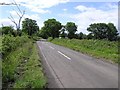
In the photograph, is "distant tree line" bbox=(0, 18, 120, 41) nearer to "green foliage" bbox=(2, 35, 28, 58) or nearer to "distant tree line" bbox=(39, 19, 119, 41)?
"distant tree line" bbox=(39, 19, 119, 41)

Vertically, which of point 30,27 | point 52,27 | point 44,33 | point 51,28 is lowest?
point 44,33

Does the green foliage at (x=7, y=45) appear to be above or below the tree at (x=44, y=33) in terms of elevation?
above

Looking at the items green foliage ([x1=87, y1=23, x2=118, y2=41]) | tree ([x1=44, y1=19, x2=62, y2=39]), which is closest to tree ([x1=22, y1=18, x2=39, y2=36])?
tree ([x1=44, y1=19, x2=62, y2=39])

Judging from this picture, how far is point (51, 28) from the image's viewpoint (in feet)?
467

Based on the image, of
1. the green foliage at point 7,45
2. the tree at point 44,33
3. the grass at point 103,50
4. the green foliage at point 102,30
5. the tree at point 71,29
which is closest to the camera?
the grass at point 103,50

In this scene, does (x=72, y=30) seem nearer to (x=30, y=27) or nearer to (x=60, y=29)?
(x=60, y=29)

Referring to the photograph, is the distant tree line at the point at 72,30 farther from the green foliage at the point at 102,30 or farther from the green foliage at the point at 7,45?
the green foliage at the point at 7,45

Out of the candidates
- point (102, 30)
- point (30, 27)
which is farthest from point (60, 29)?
point (102, 30)

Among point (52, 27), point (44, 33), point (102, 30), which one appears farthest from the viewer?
point (44, 33)

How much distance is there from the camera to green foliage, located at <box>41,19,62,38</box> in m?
141

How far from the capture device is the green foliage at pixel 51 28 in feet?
464

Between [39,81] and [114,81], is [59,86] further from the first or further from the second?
[114,81]

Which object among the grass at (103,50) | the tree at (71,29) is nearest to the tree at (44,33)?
the tree at (71,29)

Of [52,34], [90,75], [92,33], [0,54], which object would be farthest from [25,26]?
[90,75]
